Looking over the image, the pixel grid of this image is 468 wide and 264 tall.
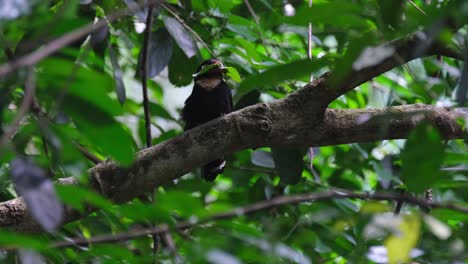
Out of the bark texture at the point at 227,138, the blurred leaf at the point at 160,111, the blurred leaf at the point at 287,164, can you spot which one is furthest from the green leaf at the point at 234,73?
the blurred leaf at the point at 160,111

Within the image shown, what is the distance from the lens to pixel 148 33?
A: 2.42 metres

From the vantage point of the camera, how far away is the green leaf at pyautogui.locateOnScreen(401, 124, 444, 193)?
1.06 m

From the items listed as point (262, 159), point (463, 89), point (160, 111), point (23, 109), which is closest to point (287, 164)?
point (262, 159)

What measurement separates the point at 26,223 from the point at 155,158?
430 millimetres

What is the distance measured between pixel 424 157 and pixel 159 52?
202cm

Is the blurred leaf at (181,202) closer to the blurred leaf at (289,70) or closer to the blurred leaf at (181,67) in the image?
the blurred leaf at (289,70)

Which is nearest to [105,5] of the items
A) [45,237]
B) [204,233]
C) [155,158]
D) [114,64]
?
[114,64]

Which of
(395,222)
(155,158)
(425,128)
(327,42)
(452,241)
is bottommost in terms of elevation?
(327,42)

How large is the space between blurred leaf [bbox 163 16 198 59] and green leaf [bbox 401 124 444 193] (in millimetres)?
1792

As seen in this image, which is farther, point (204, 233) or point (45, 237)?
point (45, 237)

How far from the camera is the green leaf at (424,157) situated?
3.48ft

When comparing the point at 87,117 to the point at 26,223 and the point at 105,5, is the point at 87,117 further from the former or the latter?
the point at 105,5

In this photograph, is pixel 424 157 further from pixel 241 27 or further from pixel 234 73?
pixel 241 27

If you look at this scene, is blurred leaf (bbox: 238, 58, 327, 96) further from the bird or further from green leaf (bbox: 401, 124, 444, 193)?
the bird
